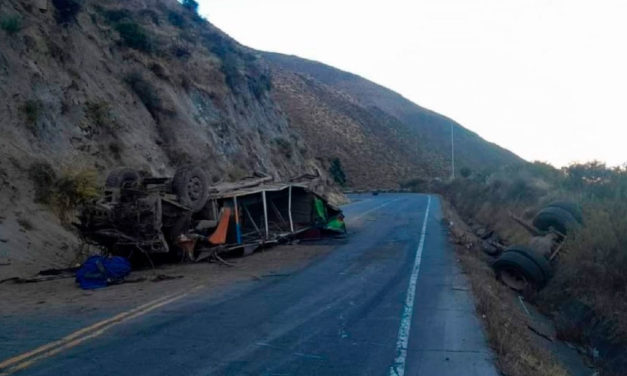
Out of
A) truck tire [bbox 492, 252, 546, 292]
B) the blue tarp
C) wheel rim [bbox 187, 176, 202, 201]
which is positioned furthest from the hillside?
truck tire [bbox 492, 252, 546, 292]

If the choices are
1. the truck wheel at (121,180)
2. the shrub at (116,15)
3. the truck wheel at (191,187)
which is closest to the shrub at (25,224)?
the truck wheel at (121,180)

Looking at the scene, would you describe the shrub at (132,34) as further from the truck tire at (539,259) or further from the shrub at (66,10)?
the truck tire at (539,259)

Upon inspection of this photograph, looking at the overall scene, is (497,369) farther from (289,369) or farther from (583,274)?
(583,274)

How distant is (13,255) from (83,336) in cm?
645

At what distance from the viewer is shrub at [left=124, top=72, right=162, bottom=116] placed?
24906 millimetres

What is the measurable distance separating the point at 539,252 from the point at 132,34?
20.0 meters

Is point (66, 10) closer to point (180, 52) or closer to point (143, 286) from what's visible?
point (180, 52)

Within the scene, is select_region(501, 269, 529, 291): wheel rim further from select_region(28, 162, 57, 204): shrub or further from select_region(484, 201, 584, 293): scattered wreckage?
select_region(28, 162, 57, 204): shrub

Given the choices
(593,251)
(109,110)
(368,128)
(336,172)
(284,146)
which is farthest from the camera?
(368,128)

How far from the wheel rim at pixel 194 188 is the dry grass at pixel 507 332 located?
250 inches

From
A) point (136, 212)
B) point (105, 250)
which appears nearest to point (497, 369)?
point (136, 212)

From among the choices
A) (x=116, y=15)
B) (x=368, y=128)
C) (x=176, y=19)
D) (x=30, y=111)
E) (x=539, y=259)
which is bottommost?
(x=539, y=259)

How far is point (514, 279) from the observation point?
14.7 m

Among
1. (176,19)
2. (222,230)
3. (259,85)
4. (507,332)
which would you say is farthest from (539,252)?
(259,85)
